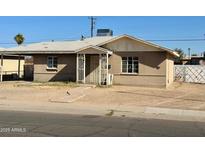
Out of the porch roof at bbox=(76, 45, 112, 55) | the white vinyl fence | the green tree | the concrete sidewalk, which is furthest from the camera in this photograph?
the green tree

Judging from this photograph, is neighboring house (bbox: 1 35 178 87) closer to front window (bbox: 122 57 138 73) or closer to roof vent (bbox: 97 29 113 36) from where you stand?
front window (bbox: 122 57 138 73)

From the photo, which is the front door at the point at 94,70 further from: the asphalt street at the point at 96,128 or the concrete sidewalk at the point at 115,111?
the asphalt street at the point at 96,128

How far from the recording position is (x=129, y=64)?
27.2 m

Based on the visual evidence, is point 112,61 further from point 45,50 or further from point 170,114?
point 170,114

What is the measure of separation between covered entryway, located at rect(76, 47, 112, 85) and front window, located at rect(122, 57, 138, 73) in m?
1.37

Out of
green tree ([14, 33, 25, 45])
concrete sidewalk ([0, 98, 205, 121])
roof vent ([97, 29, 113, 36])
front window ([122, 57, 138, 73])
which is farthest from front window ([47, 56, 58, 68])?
green tree ([14, 33, 25, 45])

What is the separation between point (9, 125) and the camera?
33.5ft

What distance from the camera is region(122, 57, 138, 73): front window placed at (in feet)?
88.8

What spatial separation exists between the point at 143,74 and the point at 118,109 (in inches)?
465

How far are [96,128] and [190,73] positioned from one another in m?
28.4

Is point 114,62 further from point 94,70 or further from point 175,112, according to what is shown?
point 175,112

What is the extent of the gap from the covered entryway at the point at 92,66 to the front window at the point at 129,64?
137 cm

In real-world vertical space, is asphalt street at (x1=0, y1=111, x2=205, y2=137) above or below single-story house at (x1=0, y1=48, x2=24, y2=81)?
below

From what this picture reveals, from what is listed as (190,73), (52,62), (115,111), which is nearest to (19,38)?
(52,62)
